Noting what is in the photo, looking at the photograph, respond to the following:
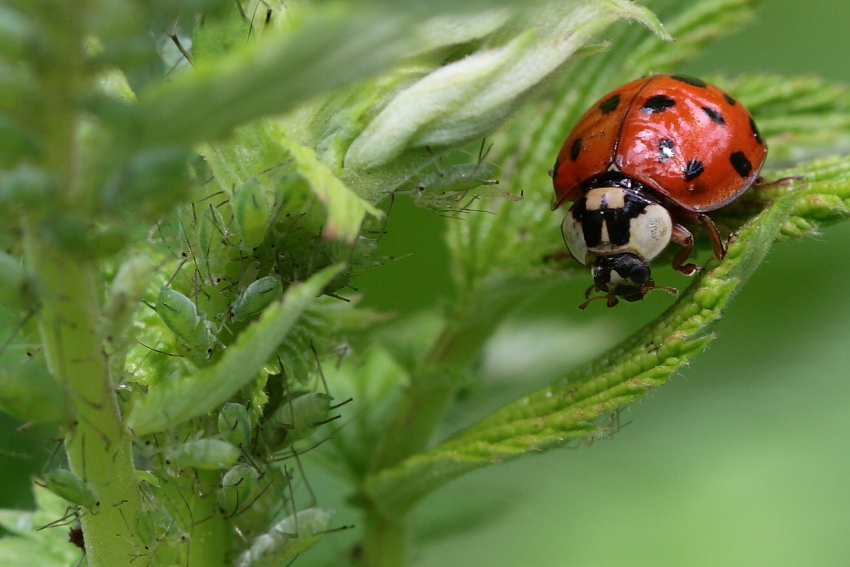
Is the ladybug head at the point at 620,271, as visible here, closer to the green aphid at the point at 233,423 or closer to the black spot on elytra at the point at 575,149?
the black spot on elytra at the point at 575,149

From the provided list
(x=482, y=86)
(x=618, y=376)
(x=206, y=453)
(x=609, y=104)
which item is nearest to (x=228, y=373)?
(x=206, y=453)

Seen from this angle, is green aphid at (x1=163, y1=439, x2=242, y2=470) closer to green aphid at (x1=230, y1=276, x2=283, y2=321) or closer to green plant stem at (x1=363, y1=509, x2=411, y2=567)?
green aphid at (x1=230, y1=276, x2=283, y2=321)

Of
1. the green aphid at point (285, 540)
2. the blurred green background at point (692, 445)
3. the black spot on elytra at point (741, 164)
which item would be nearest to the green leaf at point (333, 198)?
the green aphid at point (285, 540)

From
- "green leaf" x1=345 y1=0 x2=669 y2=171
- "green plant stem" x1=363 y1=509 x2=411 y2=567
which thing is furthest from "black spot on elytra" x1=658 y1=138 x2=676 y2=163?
"green plant stem" x1=363 y1=509 x2=411 y2=567

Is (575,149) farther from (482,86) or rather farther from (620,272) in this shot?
(482,86)

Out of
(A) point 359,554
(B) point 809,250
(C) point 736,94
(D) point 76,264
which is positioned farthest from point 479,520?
(D) point 76,264
